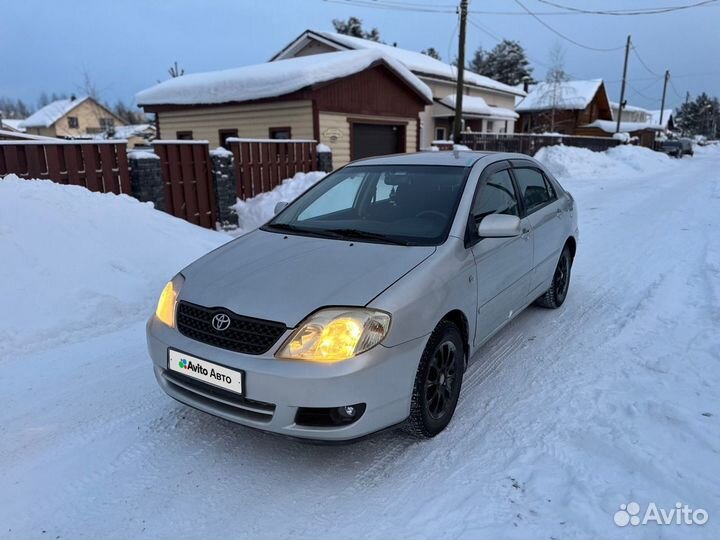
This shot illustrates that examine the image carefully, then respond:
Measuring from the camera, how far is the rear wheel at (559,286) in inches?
197

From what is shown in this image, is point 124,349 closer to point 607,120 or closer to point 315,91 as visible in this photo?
point 315,91

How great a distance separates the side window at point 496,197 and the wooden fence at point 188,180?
641 centimetres

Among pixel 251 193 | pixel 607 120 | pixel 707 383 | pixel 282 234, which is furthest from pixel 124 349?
pixel 607 120

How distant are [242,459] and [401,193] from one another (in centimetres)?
216

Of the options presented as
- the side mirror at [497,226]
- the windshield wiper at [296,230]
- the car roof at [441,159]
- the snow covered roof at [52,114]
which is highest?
the snow covered roof at [52,114]

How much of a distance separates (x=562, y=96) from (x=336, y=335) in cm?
4939

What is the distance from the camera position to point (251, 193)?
10.4 meters

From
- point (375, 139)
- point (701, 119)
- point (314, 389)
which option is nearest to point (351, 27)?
point (375, 139)

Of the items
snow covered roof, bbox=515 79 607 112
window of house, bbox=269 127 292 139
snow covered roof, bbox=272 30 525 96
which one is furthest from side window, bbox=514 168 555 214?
snow covered roof, bbox=515 79 607 112

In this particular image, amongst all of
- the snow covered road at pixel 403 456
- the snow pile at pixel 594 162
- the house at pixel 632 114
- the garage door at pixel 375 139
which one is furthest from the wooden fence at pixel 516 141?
the house at pixel 632 114

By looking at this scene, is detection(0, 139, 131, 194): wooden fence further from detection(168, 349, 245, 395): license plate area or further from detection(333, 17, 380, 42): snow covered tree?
detection(333, 17, 380, 42): snow covered tree

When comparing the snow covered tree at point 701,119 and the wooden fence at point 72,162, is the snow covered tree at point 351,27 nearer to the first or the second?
the wooden fence at point 72,162

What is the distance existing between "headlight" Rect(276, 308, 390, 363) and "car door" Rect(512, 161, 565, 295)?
2253 millimetres

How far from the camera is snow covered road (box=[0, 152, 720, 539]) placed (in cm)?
234
